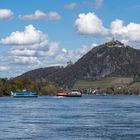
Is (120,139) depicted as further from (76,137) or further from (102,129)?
(102,129)

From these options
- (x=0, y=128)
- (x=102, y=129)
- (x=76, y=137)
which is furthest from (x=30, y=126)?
(x=76, y=137)

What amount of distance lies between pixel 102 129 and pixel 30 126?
487 inches

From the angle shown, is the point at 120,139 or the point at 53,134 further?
the point at 53,134

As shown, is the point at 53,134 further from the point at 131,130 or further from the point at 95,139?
the point at 131,130

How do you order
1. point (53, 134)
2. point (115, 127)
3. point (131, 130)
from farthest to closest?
point (115, 127) → point (131, 130) → point (53, 134)

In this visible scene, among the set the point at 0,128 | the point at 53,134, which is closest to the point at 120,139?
the point at 53,134

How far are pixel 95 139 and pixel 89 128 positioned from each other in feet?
51.3

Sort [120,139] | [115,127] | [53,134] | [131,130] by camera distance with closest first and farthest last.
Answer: [120,139] → [53,134] → [131,130] → [115,127]

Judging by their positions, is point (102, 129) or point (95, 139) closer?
point (95, 139)

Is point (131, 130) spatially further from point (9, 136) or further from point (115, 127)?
point (9, 136)

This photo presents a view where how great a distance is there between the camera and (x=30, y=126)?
86.9m

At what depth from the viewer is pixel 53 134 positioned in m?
74.2

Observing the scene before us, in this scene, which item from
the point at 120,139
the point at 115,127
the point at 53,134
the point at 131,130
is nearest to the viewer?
the point at 120,139

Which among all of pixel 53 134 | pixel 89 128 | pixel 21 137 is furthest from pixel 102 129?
pixel 21 137
